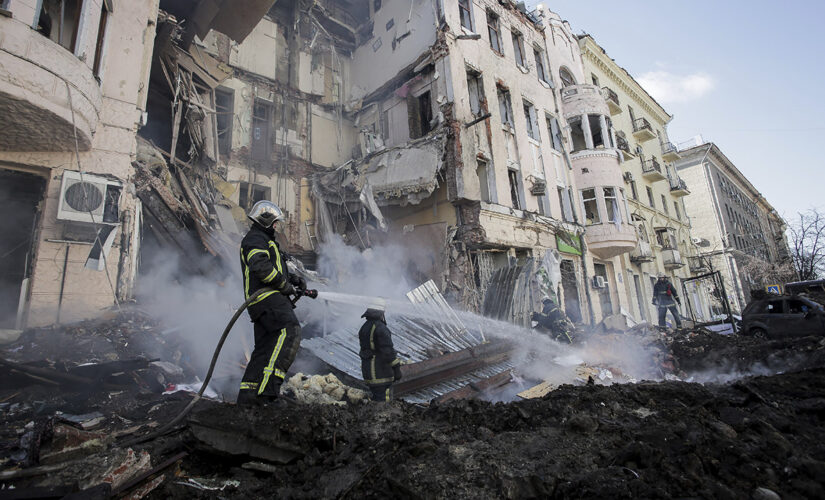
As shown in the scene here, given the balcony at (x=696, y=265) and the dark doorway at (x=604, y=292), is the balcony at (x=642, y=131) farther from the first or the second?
the dark doorway at (x=604, y=292)

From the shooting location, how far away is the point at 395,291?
1113 cm

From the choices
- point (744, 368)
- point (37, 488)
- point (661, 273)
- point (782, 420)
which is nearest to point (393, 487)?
point (37, 488)

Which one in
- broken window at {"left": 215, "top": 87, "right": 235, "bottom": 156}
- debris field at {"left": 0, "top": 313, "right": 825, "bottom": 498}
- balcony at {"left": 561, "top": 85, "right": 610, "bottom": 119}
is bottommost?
debris field at {"left": 0, "top": 313, "right": 825, "bottom": 498}

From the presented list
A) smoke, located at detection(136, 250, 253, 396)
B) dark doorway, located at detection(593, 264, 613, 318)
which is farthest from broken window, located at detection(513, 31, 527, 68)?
smoke, located at detection(136, 250, 253, 396)

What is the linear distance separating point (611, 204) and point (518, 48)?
27.3ft

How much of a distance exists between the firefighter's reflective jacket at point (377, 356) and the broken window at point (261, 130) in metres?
10.8

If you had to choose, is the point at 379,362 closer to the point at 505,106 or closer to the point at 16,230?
the point at 16,230

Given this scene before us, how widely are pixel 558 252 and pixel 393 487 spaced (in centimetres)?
1435

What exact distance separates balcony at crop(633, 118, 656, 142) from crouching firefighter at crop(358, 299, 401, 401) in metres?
24.5

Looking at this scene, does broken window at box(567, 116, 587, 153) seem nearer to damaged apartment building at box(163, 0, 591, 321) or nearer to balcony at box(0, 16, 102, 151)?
damaged apartment building at box(163, 0, 591, 321)

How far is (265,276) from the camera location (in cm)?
329

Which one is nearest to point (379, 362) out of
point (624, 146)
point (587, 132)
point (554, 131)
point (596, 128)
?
point (554, 131)

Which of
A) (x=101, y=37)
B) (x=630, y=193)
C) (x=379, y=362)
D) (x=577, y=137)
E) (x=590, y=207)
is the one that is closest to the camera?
(x=379, y=362)

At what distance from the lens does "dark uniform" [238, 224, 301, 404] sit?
10.3ft
